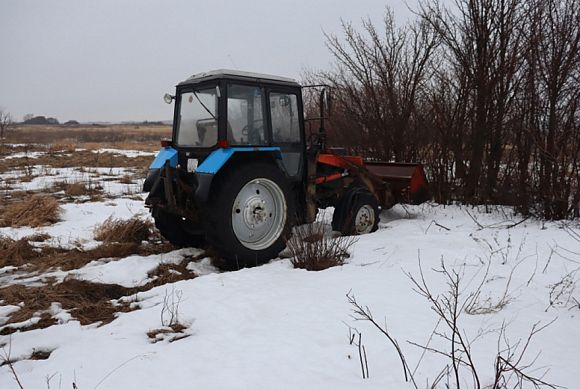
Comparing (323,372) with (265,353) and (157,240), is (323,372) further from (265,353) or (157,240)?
(157,240)

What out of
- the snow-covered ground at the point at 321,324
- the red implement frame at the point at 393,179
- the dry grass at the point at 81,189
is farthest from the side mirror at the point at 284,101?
the dry grass at the point at 81,189

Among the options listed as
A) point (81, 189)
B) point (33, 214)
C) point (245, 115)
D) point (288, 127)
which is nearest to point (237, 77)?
point (245, 115)

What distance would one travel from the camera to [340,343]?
2.78 meters

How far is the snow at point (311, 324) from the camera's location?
2.46 m

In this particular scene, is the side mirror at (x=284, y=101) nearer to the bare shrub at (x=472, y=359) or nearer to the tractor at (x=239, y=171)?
the tractor at (x=239, y=171)

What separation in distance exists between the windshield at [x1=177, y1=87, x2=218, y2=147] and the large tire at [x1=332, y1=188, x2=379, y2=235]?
6.80 ft

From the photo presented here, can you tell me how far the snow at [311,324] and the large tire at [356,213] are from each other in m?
0.70

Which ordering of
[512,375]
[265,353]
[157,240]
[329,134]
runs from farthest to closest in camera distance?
1. [329,134]
2. [157,240]
3. [265,353]
4. [512,375]

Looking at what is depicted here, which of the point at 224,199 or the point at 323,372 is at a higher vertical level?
the point at 224,199

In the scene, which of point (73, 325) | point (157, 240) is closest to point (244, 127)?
point (157, 240)

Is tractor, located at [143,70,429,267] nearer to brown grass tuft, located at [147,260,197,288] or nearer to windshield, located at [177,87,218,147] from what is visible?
windshield, located at [177,87,218,147]

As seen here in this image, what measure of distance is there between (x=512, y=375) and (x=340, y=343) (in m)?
1.01

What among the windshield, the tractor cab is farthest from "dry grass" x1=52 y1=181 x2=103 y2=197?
the tractor cab

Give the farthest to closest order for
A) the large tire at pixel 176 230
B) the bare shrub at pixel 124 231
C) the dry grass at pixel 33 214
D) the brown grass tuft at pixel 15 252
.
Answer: the dry grass at pixel 33 214 < the bare shrub at pixel 124 231 < the large tire at pixel 176 230 < the brown grass tuft at pixel 15 252
